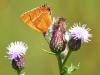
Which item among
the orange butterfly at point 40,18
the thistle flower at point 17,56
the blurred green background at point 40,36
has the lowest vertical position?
the thistle flower at point 17,56

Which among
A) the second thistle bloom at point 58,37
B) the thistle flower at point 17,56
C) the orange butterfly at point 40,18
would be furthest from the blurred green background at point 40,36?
the orange butterfly at point 40,18

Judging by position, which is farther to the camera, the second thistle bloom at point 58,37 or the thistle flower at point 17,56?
the thistle flower at point 17,56

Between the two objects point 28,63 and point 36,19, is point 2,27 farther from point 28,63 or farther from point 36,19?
point 36,19

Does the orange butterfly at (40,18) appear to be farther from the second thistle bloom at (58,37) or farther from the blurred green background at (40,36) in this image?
the blurred green background at (40,36)

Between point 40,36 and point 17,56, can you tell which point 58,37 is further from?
point 40,36

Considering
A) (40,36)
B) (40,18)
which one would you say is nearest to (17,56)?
(40,18)
